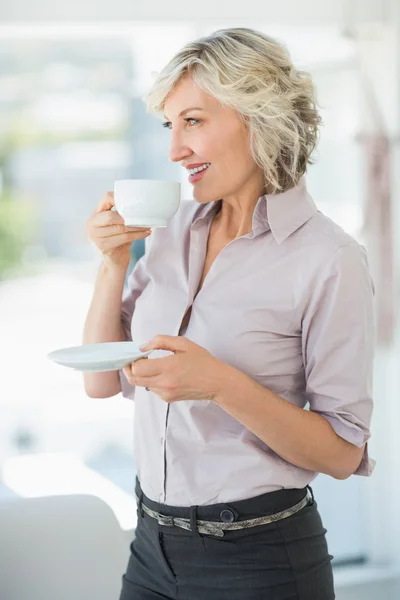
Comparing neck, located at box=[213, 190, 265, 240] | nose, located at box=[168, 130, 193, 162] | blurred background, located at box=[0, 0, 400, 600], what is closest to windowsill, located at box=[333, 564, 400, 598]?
blurred background, located at box=[0, 0, 400, 600]

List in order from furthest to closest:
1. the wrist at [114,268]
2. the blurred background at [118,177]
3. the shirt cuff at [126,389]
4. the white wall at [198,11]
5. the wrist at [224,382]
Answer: the blurred background at [118,177] → the white wall at [198,11] → the shirt cuff at [126,389] → the wrist at [114,268] → the wrist at [224,382]

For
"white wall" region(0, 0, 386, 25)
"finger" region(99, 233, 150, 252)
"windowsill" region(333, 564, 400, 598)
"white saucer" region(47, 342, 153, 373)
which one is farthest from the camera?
"windowsill" region(333, 564, 400, 598)

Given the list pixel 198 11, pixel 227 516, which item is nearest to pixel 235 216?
pixel 227 516

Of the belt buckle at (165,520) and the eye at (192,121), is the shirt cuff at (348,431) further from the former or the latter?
the eye at (192,121)

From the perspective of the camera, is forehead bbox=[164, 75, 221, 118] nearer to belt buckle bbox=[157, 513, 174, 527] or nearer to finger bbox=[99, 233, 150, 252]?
finger bbox=[99, 233, 150, 252]

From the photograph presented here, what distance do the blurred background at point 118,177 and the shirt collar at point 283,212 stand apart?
154cm

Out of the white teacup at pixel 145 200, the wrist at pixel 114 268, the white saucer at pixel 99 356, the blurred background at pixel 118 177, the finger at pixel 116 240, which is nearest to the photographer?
the white saucer at pixel 99 356

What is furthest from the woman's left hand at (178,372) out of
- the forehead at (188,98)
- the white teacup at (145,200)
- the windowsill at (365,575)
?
the windowsill at (365,575)

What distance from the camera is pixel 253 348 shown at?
4.60 ft

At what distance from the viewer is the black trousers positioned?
1.39 metres

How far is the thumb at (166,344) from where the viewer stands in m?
1.17

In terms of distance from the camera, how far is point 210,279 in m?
1.48

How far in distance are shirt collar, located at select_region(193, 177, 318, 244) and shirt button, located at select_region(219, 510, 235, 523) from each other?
491mm

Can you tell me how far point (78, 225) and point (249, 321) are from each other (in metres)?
1.81
